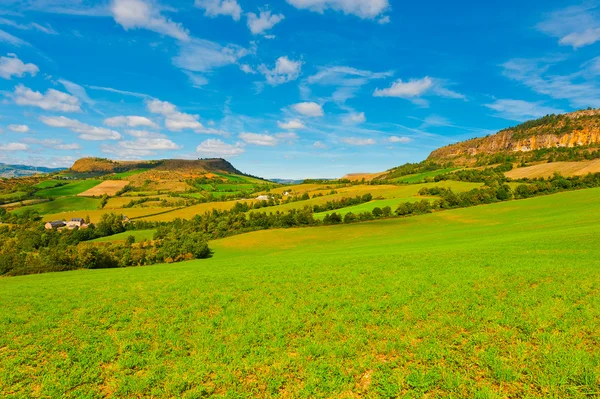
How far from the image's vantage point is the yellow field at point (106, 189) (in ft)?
490

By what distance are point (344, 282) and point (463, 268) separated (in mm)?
8356

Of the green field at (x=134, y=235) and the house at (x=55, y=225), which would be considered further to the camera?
the house at (x=55, y=225)

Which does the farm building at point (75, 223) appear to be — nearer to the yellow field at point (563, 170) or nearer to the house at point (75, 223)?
the house at point (75, 223)

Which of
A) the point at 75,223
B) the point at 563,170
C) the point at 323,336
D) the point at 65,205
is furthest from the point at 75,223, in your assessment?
the point at 563,170

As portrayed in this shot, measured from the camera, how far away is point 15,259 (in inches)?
1834

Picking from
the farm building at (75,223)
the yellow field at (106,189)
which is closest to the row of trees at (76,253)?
the farm building at (75,223)

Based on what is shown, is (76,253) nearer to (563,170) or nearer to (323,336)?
(323,336)

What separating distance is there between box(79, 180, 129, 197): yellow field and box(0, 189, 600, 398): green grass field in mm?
157597

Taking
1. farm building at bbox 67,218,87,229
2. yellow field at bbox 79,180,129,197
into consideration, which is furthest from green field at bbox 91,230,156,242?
yellow field at bbox 79,180,129,197

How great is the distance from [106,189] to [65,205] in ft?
128

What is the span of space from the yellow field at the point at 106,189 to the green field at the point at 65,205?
13792 mm

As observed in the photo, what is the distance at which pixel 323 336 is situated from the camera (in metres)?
10.9

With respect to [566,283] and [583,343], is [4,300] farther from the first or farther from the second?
[566,283]

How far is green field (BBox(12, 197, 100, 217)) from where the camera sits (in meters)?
115
